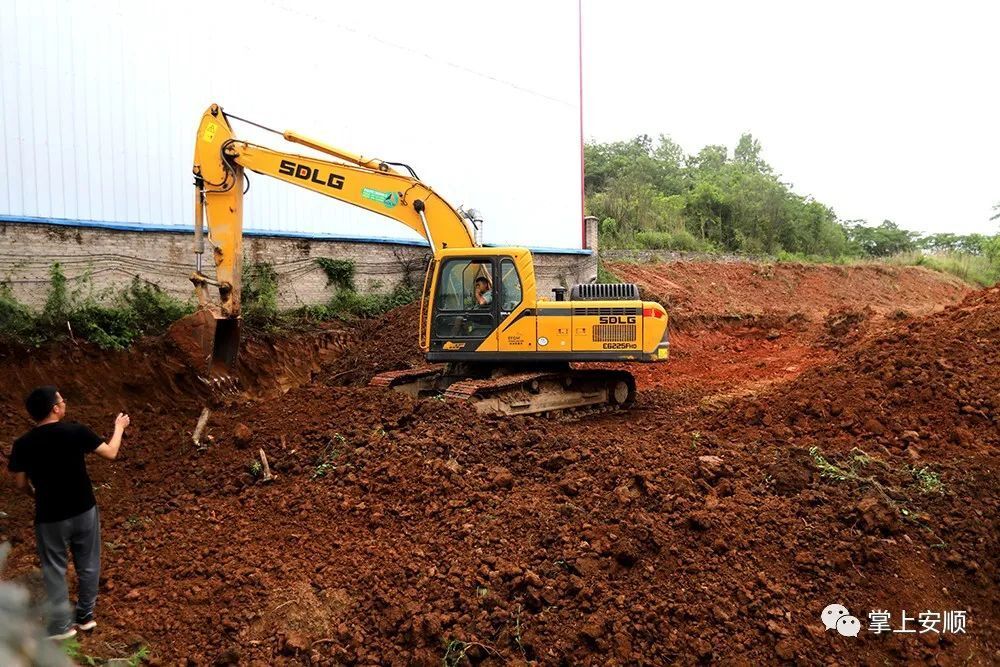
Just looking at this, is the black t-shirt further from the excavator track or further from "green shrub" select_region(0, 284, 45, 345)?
"green shrub" select_region(0, 284, 45, 345)

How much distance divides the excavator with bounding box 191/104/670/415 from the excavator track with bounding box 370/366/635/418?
0.02 m

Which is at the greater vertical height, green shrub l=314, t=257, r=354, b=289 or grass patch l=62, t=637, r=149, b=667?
green shrub l=314, t=257, r=354, b=289

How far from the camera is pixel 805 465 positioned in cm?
586

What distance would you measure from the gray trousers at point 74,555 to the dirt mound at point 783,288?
1423cm

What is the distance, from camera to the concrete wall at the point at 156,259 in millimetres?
8734

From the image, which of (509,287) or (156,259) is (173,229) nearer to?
(156,259)

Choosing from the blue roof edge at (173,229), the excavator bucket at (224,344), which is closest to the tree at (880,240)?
the blue roof edge at (173,229)

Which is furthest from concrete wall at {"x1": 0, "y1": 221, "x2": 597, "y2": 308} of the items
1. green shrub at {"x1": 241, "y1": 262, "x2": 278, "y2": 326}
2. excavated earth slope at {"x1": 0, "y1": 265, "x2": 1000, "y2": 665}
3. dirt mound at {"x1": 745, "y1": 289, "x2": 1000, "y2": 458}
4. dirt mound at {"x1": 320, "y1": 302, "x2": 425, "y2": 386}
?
dirt mound at {"x1": 745, "y1": 289, "x2": 1000, "y2": 458}

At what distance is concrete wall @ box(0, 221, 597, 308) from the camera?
8734mm

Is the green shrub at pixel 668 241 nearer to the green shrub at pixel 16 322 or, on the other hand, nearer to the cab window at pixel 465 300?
the cab window at pixel 465 300

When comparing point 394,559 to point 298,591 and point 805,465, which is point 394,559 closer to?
point 298,591

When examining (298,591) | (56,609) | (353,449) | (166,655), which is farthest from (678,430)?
(56,609)

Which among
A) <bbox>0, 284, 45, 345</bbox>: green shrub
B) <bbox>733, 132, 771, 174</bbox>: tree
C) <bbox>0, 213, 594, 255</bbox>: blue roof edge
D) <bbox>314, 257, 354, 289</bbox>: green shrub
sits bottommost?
<bbox>0, 284, 45, 345</bbox>: green shrub

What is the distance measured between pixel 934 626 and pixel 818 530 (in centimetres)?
87
